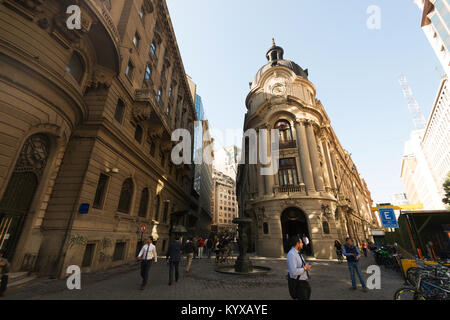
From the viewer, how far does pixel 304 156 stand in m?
23.0

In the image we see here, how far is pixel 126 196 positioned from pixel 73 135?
5612 millimetres

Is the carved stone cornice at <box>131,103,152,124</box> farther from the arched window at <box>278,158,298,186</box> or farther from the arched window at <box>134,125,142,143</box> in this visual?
the arched window at <box>278,158,298,186</box>

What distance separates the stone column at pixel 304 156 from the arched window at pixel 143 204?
16837 millimetres

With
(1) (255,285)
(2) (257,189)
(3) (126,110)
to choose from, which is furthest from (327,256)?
(3) (126,110)

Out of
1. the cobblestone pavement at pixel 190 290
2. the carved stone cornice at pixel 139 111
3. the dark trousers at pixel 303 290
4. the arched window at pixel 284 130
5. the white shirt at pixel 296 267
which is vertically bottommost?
the cobblestone pavement at pixel 190 290

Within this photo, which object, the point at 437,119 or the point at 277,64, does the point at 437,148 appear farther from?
the point at 277,64

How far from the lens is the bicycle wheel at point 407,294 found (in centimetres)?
528

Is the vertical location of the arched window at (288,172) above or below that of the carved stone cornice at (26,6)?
below

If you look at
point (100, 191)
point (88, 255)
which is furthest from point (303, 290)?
point (100, 191)

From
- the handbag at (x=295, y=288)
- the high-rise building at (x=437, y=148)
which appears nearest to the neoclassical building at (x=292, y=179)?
the handbag at (x=295, y=288)

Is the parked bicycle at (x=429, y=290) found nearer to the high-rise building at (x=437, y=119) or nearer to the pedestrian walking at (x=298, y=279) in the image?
the pedestrian walking at (x=298, y=279)

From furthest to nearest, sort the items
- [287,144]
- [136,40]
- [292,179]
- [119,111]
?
1. [287,144]
2. [292,179]
3. [136,40]
4. [119,111]
